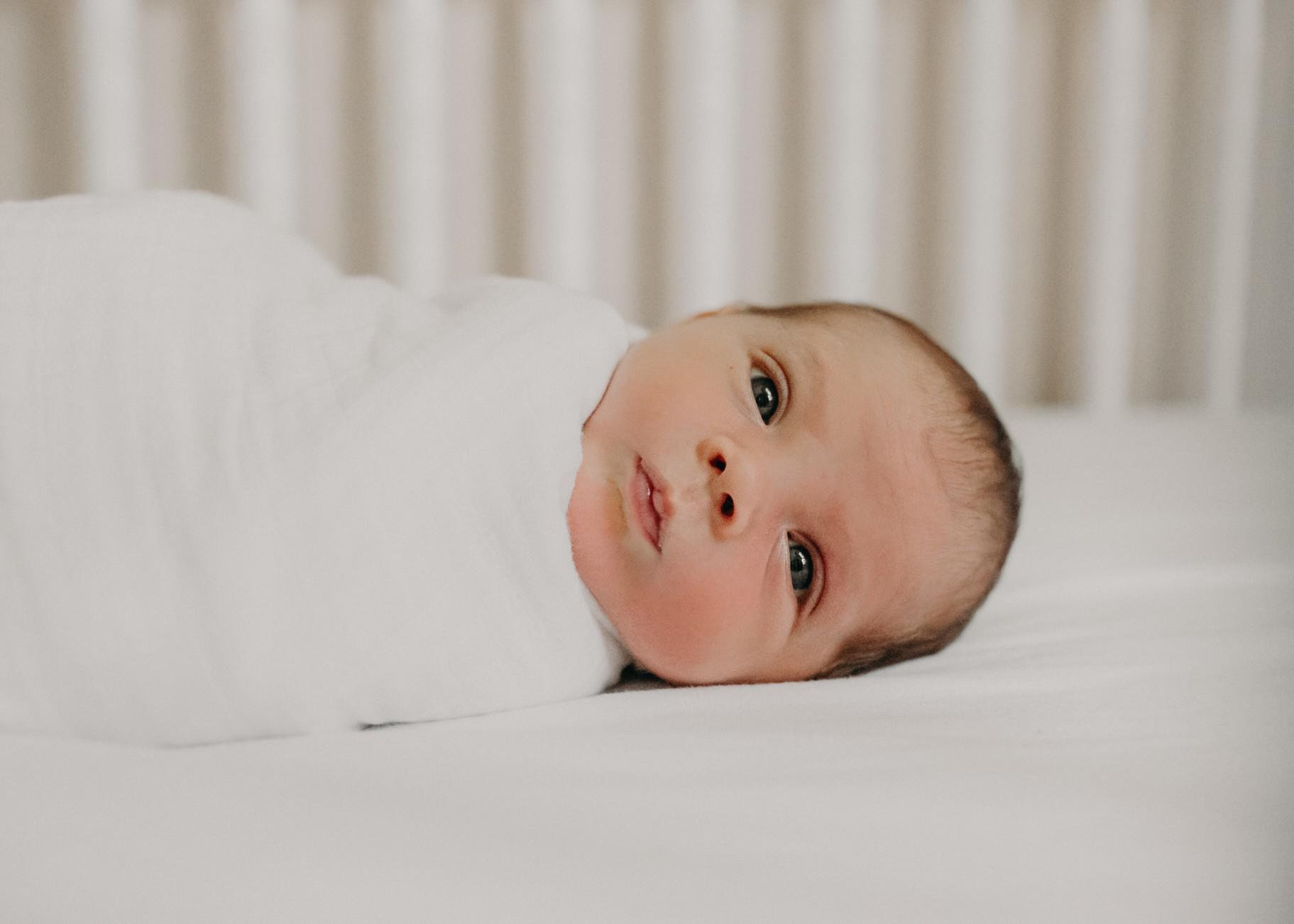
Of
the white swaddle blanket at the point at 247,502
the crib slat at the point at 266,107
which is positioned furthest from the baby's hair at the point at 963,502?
the crib slat at the point at 266,107

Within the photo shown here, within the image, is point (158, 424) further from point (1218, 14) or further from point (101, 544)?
point (1218, 14)

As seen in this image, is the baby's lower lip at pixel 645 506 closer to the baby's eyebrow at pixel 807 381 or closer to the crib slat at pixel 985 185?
the baby's eyebrow at pixel 807 381

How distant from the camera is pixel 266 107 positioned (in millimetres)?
1374

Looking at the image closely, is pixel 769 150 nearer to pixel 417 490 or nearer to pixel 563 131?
pixel 563 131

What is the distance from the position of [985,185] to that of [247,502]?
112 centimetres

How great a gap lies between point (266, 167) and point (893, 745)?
3.69 ft

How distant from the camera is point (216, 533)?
1.99 ft

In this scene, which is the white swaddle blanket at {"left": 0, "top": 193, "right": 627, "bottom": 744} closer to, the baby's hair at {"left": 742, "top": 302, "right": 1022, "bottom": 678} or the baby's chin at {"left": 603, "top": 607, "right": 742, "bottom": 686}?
the baby's chin at {"left": 603, "top": 607, "right": 742, "bottom": 686}

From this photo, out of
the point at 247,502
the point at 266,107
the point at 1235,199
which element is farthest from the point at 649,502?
the point at 1235,199

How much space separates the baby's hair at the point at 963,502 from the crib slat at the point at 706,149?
2.18 feet

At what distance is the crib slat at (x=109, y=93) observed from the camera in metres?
1.32

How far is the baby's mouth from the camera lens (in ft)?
2.35

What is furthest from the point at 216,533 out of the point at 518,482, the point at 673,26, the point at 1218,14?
the point at 1218,14

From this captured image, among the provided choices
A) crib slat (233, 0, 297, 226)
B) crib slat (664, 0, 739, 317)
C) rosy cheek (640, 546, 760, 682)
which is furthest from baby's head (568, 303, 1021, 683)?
crib slat (233, 0, 297, 226)
